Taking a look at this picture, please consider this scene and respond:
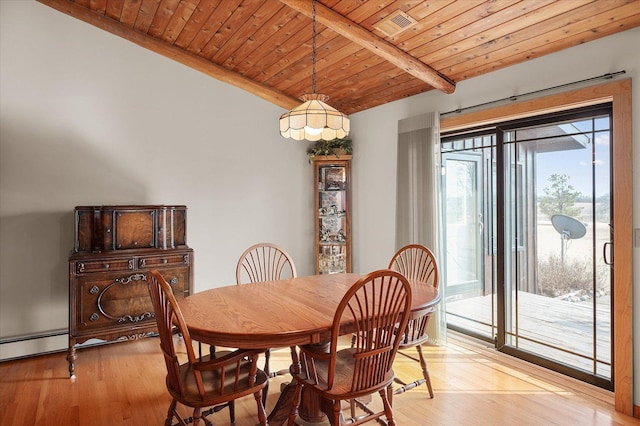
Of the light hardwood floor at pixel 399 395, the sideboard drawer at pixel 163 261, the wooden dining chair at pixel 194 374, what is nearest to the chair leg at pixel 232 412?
the light hardwood floor at pixel 399 395

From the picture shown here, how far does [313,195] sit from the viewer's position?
4.91 m

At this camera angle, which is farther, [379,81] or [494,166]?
[379,81]

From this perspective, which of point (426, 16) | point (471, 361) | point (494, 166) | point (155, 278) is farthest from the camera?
point (494, 166)

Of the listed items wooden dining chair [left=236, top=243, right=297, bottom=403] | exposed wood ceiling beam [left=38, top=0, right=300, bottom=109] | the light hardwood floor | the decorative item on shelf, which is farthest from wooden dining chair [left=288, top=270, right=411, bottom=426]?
exposed wood ceiling beam [left=38, top=0, right=300, bottom=109]

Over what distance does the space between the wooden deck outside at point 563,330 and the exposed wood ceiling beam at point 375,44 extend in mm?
1954

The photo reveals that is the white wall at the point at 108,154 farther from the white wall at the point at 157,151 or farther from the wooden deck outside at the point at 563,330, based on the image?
the wooden deck outside at the point at 563,330

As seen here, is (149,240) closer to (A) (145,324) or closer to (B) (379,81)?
(A) (145,324)

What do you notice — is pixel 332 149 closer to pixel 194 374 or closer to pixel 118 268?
pixel 118 268

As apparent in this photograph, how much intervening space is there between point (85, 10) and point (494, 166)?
12.9 feet

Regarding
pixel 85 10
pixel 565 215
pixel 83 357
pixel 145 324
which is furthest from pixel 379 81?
pixel 83 357

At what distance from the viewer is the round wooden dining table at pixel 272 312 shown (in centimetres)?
181

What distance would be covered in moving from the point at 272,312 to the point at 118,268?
1850mm

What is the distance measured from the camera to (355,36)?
307 centimetres

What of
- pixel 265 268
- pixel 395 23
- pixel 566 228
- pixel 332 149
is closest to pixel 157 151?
pixel 265 268
